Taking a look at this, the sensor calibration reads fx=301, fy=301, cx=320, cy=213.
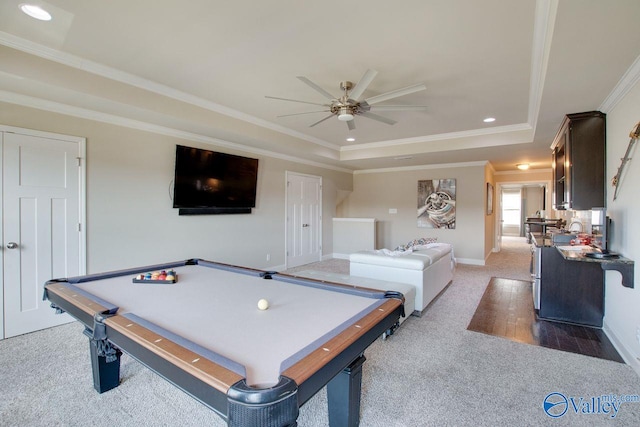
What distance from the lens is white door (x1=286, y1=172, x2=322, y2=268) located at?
19.8 ft

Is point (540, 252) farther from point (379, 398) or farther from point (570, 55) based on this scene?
point (379, 398)

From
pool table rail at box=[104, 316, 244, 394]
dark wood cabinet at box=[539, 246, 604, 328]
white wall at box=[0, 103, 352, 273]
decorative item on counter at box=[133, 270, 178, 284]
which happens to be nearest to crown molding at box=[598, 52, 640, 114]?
dark wood cabinet at box=[539, 246, 604, 328]

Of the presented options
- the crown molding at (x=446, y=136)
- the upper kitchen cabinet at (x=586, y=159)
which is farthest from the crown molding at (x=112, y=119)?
the upper kitchen cabinet at (x=586, y=159)

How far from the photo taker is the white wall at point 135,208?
327 cm

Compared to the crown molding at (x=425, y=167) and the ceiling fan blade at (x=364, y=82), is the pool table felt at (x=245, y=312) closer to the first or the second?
the ceiling fan blade at (x=364, y=82)

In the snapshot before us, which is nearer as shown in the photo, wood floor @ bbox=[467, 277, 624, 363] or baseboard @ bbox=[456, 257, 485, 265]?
wood floor @ bbox=[467, 277, 624, 363]

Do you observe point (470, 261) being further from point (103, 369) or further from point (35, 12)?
point (35, 12)

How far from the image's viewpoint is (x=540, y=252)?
11.1ft

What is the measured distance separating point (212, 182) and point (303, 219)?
7.79 feet

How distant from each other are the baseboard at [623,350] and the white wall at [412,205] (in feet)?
12.2

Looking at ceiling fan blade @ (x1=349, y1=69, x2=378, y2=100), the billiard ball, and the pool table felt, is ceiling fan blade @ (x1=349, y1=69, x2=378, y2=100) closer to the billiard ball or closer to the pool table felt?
the pool table felt

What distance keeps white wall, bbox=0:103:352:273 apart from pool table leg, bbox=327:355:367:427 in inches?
122

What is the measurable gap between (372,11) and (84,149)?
3.19 m

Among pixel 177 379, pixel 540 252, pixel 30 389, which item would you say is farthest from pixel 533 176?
pixel 30 389
